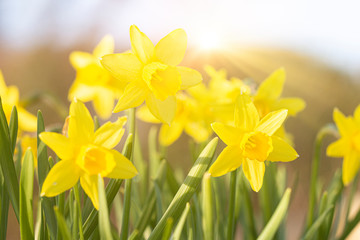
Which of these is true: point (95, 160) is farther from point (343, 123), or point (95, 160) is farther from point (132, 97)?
point (343, 123)

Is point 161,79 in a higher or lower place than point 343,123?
higher

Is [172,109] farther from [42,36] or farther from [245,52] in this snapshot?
[245,52]

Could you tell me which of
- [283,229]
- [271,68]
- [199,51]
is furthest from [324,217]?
[271,68]

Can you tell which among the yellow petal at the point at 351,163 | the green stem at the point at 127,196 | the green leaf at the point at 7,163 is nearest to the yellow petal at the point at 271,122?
the green stem at the point at 127,196

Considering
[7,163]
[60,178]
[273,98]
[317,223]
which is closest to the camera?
[60,178]

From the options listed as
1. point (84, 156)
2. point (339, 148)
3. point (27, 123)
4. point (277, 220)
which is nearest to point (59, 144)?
point (84, 156)

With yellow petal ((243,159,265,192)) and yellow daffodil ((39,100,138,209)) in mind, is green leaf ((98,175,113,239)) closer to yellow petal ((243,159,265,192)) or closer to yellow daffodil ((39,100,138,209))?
yellow daffodil ((39,100,138,209))
